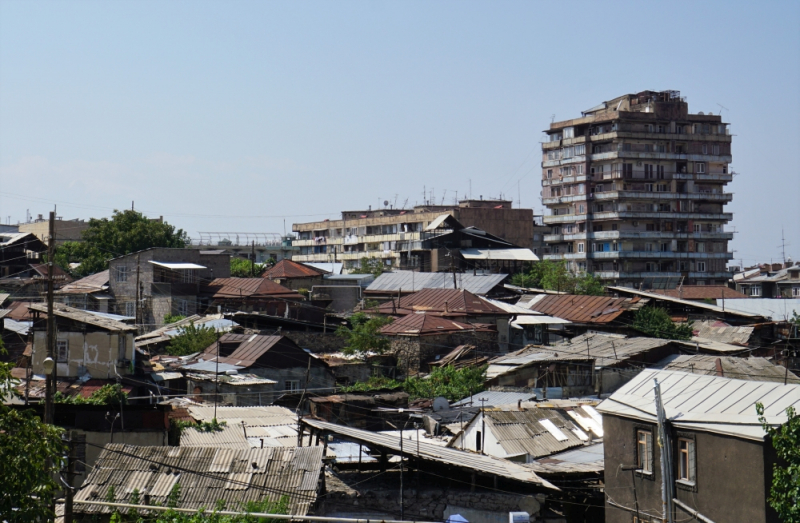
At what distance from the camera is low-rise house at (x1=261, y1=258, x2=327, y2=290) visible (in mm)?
61812

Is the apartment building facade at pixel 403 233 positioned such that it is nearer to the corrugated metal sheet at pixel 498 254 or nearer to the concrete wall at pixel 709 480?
the corrugated metal sheet at pixel 498 254

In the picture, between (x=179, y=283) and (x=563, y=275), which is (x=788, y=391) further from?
(x=563, y=275)

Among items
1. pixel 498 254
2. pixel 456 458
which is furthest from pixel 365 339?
pixel 498 254

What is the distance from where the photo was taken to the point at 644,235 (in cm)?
8256

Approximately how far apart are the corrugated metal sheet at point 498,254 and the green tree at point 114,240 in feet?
81.2

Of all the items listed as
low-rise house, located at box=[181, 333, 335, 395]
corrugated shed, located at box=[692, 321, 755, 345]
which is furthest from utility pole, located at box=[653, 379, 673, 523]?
corrugated shed, located at box=[692, 321, 755, 345]

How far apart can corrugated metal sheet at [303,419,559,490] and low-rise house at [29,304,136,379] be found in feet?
37.5

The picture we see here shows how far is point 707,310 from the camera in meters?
49.6

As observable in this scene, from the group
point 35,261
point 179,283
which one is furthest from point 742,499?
point 35,261

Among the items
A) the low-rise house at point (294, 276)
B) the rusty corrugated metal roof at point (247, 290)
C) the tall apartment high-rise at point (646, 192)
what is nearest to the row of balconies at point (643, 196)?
the tall apartment high-rise at point (646, 192)

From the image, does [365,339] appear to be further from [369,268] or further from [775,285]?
[775,285]

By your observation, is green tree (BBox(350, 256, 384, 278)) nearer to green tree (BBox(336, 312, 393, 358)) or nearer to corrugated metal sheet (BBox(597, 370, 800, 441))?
green tree (BBox(336, 312, 393, 358))

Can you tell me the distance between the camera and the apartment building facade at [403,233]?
2857 inches

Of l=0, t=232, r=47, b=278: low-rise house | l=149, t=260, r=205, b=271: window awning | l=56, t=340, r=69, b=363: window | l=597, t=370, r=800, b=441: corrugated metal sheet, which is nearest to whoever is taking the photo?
l=597, t=370, r=800, b=441: corrugated metal sheet
